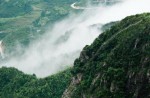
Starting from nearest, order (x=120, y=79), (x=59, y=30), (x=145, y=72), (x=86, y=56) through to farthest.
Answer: (x=145, y=72) < (x=120, y=79) < (x=86, y=56) < (x=59, y=30)

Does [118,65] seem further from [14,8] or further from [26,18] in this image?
[14,8]

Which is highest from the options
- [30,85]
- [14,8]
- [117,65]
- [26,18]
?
[117,65]

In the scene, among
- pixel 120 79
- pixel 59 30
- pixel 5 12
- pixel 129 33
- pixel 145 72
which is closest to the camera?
pixel 145 72

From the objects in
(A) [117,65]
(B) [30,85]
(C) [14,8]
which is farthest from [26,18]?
(A) [117,65]

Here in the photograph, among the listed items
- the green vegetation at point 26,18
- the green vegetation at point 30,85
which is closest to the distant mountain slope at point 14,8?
the green vegetation at point 26,18

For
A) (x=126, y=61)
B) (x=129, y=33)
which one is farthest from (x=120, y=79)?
(x=129, y=33)

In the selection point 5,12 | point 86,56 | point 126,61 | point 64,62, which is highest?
point 126,61

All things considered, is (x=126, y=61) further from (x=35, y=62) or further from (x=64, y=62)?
(x=35, y=62)
